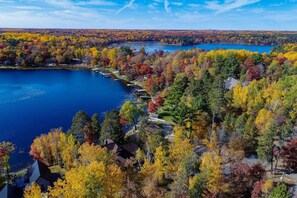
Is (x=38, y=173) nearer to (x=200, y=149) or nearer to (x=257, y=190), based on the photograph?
(x=200, y=149)

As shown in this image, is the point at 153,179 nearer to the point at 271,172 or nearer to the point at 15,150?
the point at 271,172

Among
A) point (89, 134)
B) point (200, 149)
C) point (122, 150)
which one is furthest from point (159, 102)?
point (122, 150)

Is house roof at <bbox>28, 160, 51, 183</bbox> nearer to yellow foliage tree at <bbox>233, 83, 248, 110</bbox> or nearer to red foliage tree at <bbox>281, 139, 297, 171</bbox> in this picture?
red foliage tree at <bbox>281, 139, 297, 171</bbox>

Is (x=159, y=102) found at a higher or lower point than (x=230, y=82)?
lower

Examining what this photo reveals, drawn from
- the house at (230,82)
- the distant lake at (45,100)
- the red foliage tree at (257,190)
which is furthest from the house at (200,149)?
the house at (230,82)

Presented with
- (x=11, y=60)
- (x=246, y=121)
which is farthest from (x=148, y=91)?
(x=11, y=60)

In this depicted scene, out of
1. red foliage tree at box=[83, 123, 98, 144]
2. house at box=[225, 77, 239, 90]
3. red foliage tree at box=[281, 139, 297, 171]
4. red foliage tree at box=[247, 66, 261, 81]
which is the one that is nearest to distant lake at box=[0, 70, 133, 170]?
red foliage tree at box=[83, 123, 98, 144]

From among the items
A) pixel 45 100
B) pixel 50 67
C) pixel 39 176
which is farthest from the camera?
pixel 50 67
